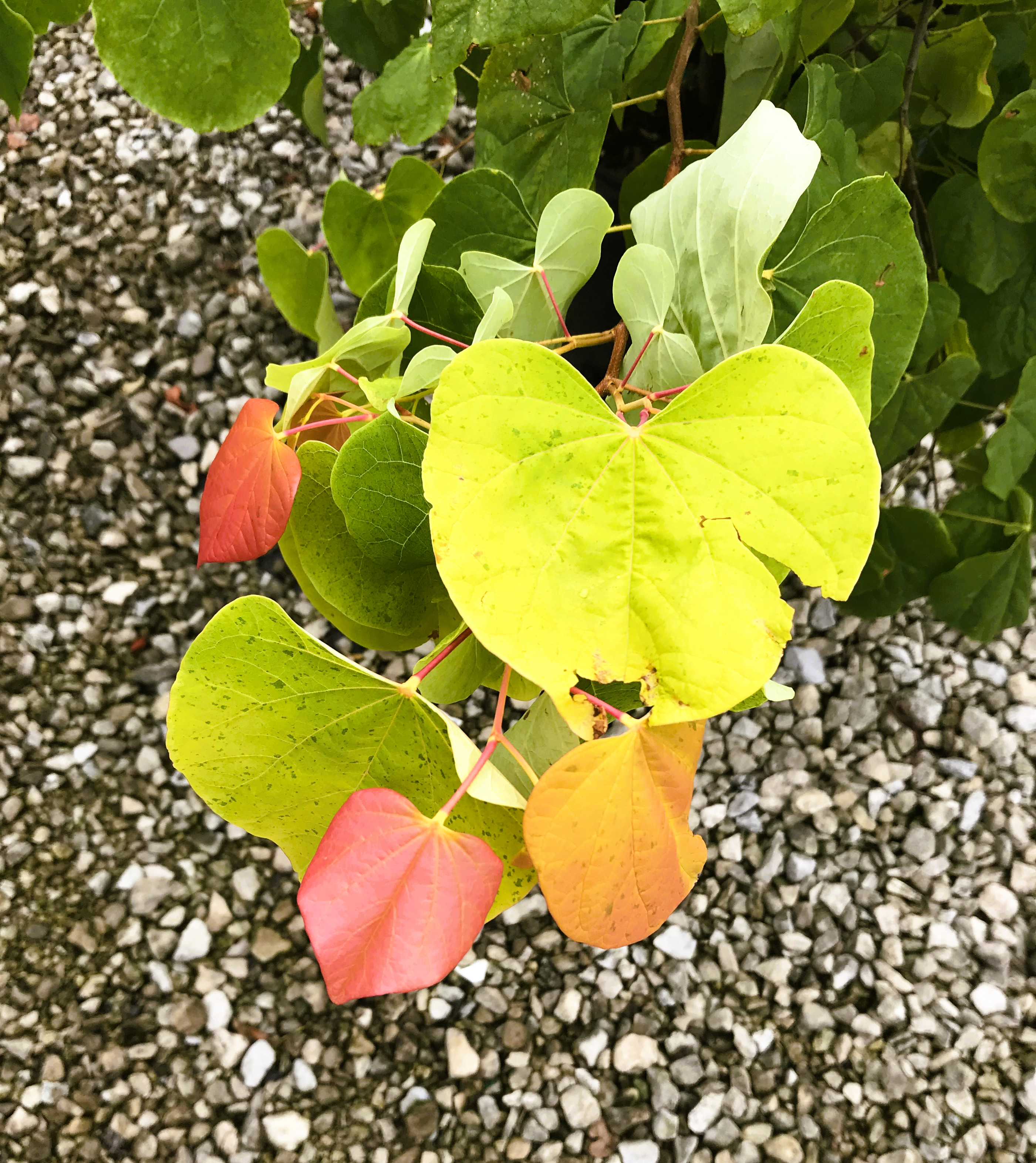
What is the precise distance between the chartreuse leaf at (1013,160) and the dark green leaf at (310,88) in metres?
0.70

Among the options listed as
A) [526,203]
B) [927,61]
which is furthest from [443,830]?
[927,61]

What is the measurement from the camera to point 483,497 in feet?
1.44

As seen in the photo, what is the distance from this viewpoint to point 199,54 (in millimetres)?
642

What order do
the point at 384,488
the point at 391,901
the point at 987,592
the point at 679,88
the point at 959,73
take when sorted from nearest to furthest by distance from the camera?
the point at 391,901
the point at 384,488
the point at 679,88
the point at 959,73
the point at 987,592

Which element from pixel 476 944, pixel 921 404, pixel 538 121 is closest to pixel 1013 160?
pixel 921 404

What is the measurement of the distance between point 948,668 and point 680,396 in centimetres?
116

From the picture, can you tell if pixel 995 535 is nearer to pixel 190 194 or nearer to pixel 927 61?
pixel 927 61

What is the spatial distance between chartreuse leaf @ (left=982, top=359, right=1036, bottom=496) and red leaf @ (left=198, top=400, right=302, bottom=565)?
2.50 feet

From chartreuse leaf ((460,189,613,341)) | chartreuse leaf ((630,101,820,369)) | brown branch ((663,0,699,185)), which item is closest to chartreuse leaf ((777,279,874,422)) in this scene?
chartreuse leaf ((630,101,820,369))

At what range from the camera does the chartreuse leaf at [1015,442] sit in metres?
0.94

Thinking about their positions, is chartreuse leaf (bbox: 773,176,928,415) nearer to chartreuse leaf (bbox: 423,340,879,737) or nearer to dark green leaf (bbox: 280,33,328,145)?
chartreuse leaf (bbox: 423,340,879,737)

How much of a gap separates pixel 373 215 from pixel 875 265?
565 millimetres

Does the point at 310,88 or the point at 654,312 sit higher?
the point at 310,88

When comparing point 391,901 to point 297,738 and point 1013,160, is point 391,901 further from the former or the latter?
point 1013,160
